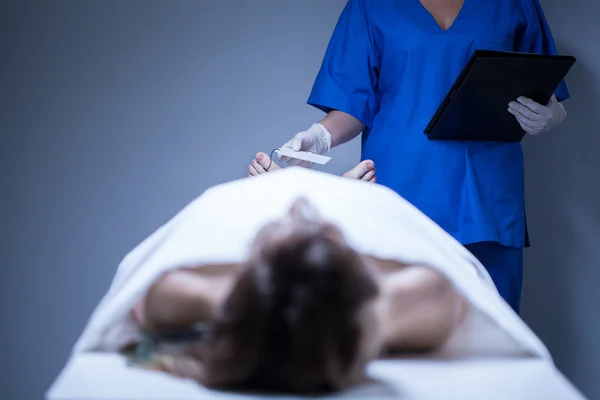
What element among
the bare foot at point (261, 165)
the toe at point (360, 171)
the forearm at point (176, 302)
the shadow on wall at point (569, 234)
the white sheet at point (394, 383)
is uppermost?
the bare foot at point (261, 165)

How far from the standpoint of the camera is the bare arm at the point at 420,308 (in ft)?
2.12

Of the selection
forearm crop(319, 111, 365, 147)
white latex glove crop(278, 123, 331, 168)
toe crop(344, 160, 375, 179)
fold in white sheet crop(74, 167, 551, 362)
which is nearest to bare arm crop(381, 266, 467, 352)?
fold in white sheet crop(74, 167, 551, 362)

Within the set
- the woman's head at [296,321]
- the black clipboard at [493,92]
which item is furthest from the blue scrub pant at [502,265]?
the woman's head at [296,321]

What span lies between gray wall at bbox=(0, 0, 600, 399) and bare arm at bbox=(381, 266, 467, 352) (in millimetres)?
1067

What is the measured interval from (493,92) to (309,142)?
357mm

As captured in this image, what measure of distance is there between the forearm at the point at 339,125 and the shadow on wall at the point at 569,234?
2.11ft

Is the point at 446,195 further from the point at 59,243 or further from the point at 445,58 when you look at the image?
the point at 59,243

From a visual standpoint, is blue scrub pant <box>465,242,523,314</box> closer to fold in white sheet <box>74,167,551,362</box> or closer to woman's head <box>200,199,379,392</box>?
fold in white sheet <box>74,167,551,362</box>

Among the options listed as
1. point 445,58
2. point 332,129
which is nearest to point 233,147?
point 332,129

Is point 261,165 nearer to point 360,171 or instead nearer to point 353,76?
point 360,171

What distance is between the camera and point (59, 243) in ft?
5.46

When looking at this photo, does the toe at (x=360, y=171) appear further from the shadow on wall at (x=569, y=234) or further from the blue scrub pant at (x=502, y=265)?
the shadow on wall at (x=569, y=234)

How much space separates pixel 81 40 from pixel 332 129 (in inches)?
31.5

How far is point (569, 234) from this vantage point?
1.64 meters
